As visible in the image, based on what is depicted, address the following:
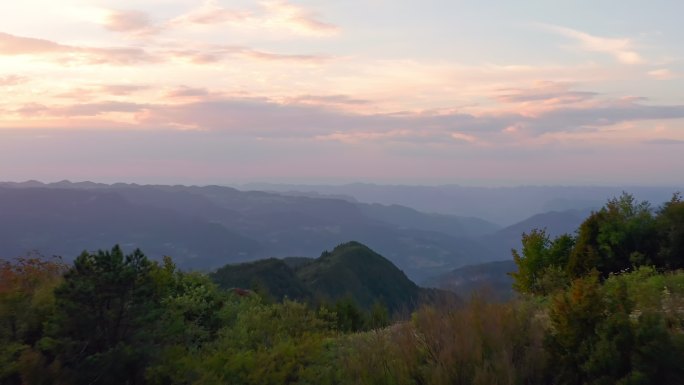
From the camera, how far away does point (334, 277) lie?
97.8 metres

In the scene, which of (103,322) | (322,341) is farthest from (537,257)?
(103,322)

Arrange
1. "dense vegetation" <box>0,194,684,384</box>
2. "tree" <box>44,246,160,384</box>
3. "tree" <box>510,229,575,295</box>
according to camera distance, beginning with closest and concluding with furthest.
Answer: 1. "dense vegetation" <box>0,194,684,384</box>
2. "tree" <box>44,246,160,384</box>
3. "tree" <box>510,229,575,295</box>

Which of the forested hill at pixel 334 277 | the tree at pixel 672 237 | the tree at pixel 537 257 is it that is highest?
the tree at pixel 672 237

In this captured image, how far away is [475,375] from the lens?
7.71m

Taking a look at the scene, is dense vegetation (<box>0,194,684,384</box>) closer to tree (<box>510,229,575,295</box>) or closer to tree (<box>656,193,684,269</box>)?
tree (<box>656,193,684,269</box>)

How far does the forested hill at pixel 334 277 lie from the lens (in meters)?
79.1

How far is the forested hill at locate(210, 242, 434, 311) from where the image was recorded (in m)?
79.1

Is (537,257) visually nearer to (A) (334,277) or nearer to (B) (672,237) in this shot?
(B) (672,237)

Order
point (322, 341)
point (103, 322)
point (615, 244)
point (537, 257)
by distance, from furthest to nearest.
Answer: point (537, 257)
point (615, 244)
point (322, 341)
point (103, 322)

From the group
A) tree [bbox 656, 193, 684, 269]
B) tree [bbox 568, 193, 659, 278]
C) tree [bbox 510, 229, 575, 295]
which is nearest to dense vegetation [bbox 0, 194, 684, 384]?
tree [bbox 656, 193, 684, 269]

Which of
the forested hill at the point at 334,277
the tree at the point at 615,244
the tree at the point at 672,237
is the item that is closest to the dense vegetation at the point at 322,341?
the tree at the point at 672,237

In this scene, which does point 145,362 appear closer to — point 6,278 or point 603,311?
point 6,278

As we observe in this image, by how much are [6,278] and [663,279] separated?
47.1 feet

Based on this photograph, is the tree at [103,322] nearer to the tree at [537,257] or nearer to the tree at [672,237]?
the tree at [537,257]
